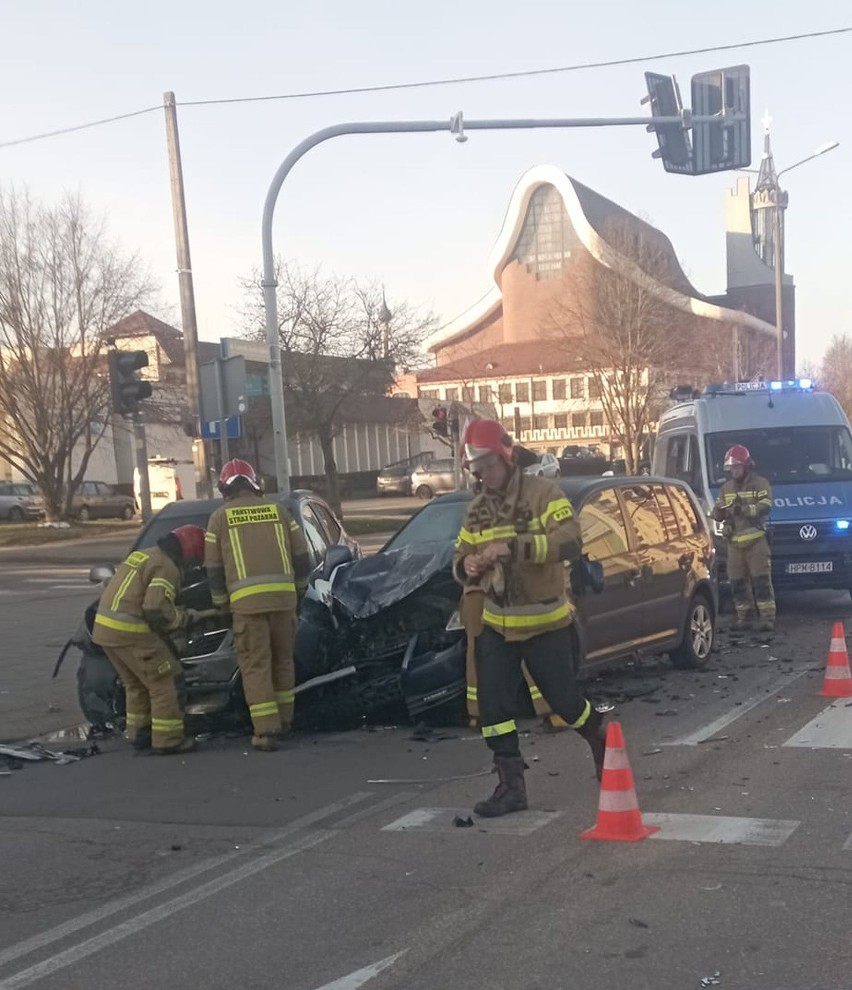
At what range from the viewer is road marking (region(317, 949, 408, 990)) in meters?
3.99

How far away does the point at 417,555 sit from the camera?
873 centimetres

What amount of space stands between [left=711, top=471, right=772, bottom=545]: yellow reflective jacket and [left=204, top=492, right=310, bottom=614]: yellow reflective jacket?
613 cm

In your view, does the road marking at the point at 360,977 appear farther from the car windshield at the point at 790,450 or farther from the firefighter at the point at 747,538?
the car windshield at the point at 790,450

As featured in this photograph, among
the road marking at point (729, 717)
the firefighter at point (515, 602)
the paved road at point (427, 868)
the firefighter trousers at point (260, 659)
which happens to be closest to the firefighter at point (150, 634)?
the paved road at point (427, 868)

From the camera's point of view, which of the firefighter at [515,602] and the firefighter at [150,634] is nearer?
the firefighter at [515,602]

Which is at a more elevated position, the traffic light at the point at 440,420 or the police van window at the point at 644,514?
the traffic light at the point at 440,420

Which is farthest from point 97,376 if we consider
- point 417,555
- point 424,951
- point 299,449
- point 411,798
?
point 424,951

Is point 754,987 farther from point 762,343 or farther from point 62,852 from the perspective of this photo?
point 762,343

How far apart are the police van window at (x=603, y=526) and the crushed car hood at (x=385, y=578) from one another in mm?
1066

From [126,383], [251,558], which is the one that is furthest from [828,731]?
[126,383]

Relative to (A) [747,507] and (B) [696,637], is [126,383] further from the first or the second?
(B) [696,637]

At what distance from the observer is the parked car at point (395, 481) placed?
51594 millimetres

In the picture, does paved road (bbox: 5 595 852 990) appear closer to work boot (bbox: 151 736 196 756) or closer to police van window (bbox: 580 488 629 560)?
work boot (bbox: 151 736 196 756)

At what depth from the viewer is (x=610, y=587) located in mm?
9023
